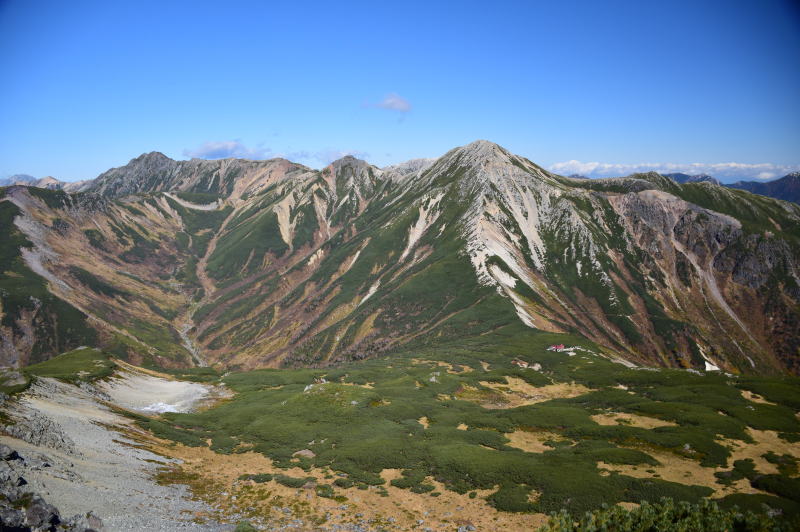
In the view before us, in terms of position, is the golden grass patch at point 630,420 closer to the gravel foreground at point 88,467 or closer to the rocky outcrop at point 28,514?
the gravel foreground at point 88,467

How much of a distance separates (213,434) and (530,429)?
48668mm

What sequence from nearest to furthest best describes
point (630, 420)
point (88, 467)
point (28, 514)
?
Answer: point (28, 514), point (88, 467), point (630, 420)

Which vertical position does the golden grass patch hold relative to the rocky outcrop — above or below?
below

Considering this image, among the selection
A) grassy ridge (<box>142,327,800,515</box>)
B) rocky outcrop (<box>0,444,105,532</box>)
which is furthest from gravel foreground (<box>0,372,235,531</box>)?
grassy ridge (<box>142,327,800,515</box>)

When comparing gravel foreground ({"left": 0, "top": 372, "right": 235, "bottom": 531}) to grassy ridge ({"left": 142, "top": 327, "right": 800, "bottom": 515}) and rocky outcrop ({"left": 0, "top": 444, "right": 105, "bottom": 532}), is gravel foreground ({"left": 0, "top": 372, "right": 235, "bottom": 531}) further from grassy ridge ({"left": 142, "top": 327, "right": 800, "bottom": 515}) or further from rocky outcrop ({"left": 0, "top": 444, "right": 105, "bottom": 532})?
grassy ridge ({"left": 142, "top": 327, "right": 800, "bottom": 515})

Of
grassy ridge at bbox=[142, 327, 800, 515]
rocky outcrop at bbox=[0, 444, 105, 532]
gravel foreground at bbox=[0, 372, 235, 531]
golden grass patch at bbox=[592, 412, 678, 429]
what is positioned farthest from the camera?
golden grass patch at bbox=[592, 412, 678, 429]

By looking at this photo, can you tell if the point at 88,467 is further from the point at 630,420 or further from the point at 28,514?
the point at 630,420

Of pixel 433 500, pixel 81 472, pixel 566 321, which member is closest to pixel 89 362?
pixel 81 472

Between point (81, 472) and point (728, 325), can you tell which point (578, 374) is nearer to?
point (81, 472)

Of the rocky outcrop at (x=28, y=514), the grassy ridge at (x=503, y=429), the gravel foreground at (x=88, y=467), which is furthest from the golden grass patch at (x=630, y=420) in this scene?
the rocky outcrop at (x=28, y=514)

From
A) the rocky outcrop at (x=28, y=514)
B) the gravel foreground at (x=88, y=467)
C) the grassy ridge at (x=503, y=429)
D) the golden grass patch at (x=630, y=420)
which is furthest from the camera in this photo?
the golden grass patch at (x=630, y=420)

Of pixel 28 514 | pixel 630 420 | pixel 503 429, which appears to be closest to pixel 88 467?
pixel 28 514

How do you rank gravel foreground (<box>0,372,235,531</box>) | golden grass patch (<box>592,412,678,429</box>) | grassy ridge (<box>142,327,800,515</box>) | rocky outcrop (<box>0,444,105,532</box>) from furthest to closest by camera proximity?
1. golden grass patch (<box>592,412,678,429</box>)
2. grassy ridge (<box>142,327,800,515</box>)
3. gravel foreground (<box>0,372,235,531</box>)
4. rocky outcrop (<box>0,444,105,532</box>)

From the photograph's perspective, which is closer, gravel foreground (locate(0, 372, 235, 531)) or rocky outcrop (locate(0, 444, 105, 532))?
rocky outcrop (locate(0, 444, 105, 532))
